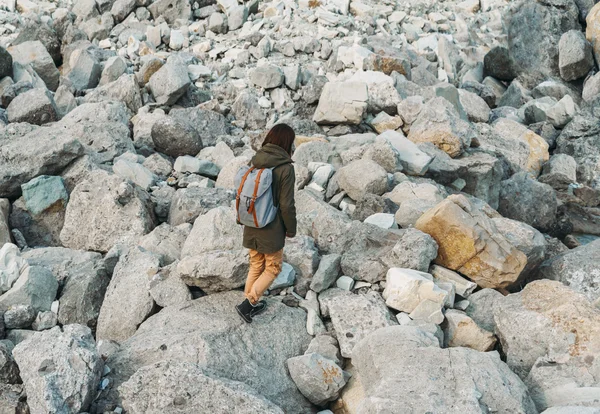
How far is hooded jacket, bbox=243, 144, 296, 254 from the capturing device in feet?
17.6

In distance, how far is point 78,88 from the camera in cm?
1625

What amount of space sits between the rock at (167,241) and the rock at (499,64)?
15496 mm

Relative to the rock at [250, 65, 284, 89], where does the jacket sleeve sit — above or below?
above

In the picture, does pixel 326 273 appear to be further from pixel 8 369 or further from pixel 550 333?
pixel 8 369

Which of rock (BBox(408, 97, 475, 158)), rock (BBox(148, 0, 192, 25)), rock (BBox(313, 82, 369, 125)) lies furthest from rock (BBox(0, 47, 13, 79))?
rock (BBox(408, 97, 475, 158))

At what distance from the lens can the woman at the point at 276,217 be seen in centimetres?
539

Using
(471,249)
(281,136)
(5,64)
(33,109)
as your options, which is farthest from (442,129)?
(5,64)

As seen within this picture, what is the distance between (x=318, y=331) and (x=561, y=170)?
10.8 m

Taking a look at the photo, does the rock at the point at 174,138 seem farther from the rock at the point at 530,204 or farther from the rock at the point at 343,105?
the rock at the point at 530,204

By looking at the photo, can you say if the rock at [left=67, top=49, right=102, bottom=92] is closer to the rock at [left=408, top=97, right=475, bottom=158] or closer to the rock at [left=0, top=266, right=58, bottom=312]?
the rock at [left=408, top=97, right=475, bottom=158]

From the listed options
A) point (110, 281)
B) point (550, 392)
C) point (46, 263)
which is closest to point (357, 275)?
point (550, 392)

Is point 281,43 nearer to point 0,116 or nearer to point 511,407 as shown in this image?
point 0,116

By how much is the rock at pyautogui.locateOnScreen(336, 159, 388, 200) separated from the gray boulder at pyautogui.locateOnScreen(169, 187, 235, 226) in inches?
67.0

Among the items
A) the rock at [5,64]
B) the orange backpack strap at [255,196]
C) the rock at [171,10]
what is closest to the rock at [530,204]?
the orange backpack strap at [255,196]
